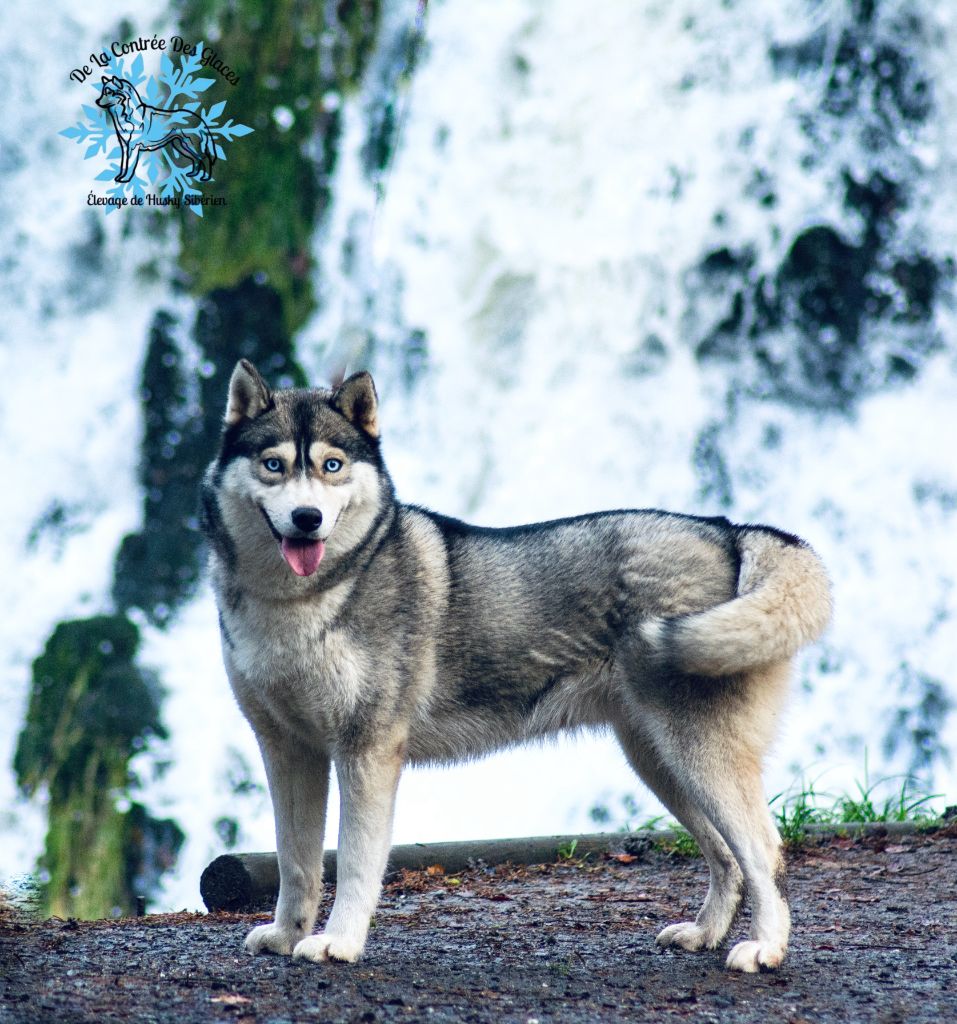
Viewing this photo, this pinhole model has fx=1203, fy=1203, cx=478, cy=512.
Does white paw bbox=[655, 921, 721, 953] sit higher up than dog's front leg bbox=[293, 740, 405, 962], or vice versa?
dog's front leg bbox=[293, 740, 405, 962]

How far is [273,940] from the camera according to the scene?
354 centimetres

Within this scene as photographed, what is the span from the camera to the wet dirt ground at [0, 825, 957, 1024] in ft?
9.46

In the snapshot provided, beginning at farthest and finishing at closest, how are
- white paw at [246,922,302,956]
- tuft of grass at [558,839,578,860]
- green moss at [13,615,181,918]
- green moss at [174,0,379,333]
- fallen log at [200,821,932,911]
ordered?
1. green moss at [174,0,379,333]
2. green moss at [13,615,181,918]
3. tuft of grass at [558,839,578,860]
4. fallen log at [200,821,932,911]
5. white paw at [246,922,302,956]

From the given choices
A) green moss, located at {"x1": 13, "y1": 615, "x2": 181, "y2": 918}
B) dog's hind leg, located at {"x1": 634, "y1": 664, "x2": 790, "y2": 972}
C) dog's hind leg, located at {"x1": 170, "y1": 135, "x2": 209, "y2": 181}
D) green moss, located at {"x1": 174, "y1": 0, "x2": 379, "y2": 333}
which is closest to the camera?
dog's hind leg, located at {"x1": 634, "y1": 664, "x2": 790, "y2": 972}

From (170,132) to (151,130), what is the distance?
0.78 ft

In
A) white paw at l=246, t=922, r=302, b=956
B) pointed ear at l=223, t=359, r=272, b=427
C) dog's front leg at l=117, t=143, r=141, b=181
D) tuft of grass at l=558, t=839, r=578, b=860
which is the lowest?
white paw at l=246, t=922, r=302, b=956

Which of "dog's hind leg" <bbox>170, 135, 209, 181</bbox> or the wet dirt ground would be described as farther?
"dog's hind leg" <bbox>170, 135, 209, 181</bbox>

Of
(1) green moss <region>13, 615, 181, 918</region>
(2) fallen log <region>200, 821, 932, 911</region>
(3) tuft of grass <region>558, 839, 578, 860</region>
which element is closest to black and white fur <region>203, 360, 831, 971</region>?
(2) fallen log <region>200, 821, 932, 911</region>

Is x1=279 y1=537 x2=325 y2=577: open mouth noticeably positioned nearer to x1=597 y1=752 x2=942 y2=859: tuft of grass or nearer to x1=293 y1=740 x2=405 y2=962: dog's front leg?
x1=293 y1=740 x2=405 y2=962: dog's front leg

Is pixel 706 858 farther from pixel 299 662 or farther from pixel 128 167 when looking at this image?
pixel 128 167

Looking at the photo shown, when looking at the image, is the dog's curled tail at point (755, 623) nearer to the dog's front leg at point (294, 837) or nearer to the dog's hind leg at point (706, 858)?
the dog's hind leg at point (706, 858)

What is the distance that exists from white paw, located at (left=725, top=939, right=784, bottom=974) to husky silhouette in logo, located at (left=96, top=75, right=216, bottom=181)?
7.95m

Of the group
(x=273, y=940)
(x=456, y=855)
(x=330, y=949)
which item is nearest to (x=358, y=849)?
(x=330, y=949)

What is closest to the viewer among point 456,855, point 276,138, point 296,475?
point 296,475
